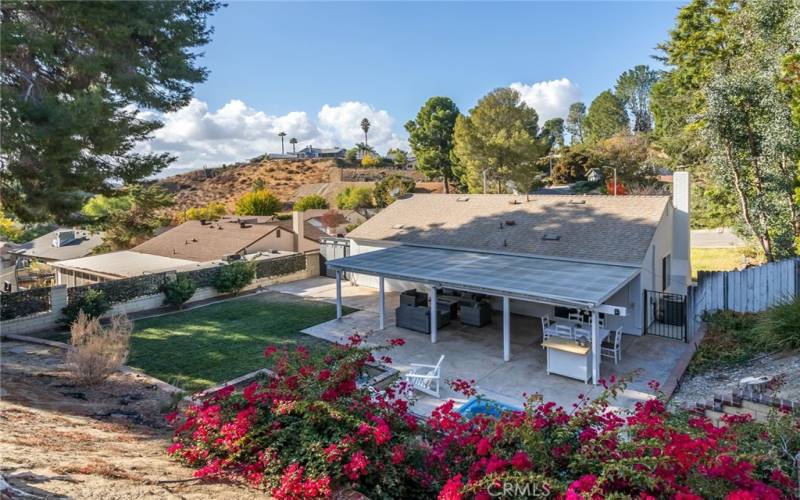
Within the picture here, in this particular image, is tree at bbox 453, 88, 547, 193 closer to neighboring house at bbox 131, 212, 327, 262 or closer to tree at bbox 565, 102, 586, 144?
neighboring house at bbox 131, 212, 327, 262

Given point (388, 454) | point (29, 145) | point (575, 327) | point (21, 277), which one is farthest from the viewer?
point (21, 277)

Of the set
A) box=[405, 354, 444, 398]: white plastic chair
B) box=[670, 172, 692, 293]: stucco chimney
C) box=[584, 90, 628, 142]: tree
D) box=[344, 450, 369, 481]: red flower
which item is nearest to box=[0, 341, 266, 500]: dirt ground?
box=[344, 450, 369, 481]: red flower

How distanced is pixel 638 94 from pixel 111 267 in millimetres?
84129

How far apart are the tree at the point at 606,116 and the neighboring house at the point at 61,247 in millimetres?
69331

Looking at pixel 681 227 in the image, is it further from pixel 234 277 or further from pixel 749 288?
pixel 234 277

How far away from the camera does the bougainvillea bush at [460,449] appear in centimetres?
388

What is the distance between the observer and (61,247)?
115 feet

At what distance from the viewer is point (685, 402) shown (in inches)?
364

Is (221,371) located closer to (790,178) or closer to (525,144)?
(790,178)

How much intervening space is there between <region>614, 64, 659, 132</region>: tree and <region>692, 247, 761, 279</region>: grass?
191 ft

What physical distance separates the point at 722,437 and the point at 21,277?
35.2 meters

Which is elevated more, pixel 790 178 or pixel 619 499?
pixel 790 178

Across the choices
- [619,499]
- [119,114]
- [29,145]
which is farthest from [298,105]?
[619,499]

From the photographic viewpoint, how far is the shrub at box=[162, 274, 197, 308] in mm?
17672
